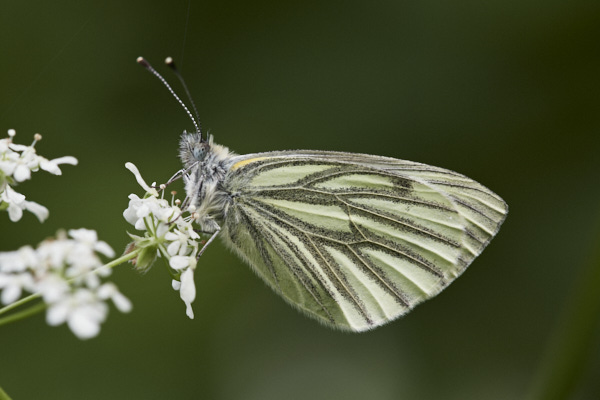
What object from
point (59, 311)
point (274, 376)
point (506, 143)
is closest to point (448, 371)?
point (274, 376)

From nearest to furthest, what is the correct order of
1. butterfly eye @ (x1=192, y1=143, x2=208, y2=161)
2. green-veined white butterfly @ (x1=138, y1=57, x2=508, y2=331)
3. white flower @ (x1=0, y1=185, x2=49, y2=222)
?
white flower @ (x1=0, y1=185, x2=49, y2=222)
green-veined white butterfly @ (x1=138, y1=57, x2=508, y2=331)
butterfly eye @ (x1=192, y1=143, x2=208, y2=161)

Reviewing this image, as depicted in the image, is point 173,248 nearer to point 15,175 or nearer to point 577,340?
point 15,175

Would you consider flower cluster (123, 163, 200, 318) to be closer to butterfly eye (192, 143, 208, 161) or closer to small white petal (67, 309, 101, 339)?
butterfly eye (192, 143, 208, 161)

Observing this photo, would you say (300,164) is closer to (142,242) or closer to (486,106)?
(142,242)

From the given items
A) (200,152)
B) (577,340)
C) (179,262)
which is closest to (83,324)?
(179,262)

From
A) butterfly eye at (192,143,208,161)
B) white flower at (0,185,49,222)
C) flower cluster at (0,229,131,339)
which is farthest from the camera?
butterfly eye at (192,143,208,161)

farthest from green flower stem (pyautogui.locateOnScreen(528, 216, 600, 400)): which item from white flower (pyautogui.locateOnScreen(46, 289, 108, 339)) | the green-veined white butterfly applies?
white flower (pyautogui.locateOnScreen(46, 289, 108, 339))

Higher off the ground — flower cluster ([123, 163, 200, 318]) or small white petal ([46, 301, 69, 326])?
flower cluster ([123, 163, 200, 318])
